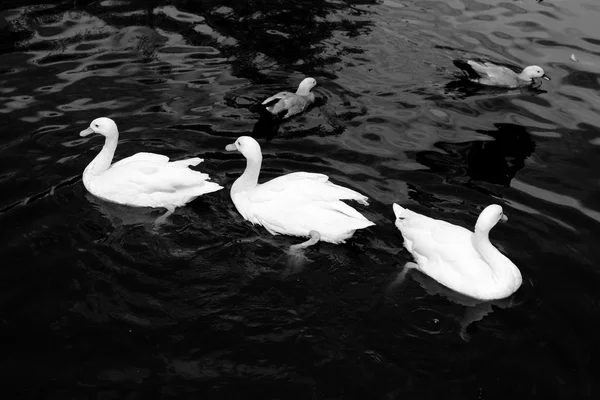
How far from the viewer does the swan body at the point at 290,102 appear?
401 inches

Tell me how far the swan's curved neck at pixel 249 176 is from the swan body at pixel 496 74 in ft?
17.3

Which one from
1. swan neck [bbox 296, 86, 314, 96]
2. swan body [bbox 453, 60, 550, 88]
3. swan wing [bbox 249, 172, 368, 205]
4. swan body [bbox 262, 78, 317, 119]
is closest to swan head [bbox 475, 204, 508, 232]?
swan wing [bbox 249, 172, 368, 205]

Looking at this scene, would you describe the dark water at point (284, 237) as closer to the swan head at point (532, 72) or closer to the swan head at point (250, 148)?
the swan head at point (532, 72)

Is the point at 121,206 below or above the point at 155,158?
below

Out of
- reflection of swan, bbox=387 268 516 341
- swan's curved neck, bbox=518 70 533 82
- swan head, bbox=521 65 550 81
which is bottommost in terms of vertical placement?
reflection of swan, bbox=387 268 516 341

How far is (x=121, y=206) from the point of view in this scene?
8.09m

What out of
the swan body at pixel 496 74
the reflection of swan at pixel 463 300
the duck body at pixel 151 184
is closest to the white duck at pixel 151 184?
the duck body at pixel 151 184

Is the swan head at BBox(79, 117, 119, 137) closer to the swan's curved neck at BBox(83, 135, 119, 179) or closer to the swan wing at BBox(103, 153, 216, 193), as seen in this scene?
the swan's curved neck at BBox(83, 135, 119, 179)

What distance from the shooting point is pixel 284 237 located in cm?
758

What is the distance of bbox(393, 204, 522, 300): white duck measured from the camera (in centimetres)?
671

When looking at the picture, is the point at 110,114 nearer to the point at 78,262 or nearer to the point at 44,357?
the point at 78,262

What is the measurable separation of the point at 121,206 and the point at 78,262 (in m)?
1.32

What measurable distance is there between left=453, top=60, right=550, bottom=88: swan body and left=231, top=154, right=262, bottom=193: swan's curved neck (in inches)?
208

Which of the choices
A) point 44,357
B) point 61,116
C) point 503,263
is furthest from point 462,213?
point 61,116
